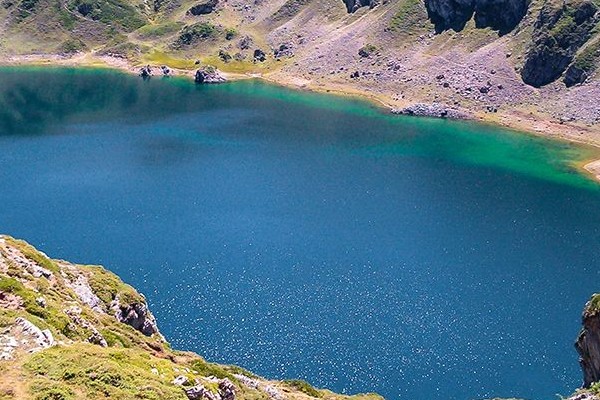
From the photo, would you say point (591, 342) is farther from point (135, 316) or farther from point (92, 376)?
point (92, 376)

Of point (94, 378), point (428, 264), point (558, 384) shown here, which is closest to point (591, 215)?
point (428, 264)

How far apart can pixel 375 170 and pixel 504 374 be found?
319 feet

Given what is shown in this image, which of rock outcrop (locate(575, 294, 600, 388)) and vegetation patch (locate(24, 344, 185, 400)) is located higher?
vegetation patch (locate(24, 344, 185, 400))

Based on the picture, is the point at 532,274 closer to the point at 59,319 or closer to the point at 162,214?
the point at 162,214

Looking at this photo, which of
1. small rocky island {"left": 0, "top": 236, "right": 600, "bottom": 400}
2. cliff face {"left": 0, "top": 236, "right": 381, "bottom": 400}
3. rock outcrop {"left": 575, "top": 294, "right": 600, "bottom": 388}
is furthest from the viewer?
rock outcrop {"left": 575, "top": 294, "right": 600, "bottom": 388}

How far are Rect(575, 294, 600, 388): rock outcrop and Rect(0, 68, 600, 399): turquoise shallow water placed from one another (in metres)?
28.2

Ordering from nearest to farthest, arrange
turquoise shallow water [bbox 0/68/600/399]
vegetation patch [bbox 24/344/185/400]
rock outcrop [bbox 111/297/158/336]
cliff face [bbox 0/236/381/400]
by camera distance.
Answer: vegetation patch [bbox 24/344/185/400]
cliff face [bbox 0/236/381/400]
rock outcrop [bbox 111/297/158/336]
turquoise shallow water [bbox 0/68/600/399]

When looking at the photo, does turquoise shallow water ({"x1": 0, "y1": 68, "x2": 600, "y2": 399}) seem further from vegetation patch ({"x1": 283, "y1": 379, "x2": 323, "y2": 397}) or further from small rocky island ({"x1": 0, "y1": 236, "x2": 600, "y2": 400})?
small rocky island ({"x1": 0, "y1": 236, "x2": 600, "y2": 400})

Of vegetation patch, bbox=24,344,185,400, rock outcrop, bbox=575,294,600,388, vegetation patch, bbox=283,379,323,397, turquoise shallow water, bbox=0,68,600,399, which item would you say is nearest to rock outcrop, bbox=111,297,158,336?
vegetation patch, bbox=283,379,323,397

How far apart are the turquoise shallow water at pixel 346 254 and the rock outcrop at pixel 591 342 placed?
2817 cm

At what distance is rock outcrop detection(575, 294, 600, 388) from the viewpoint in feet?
206

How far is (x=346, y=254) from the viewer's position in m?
133

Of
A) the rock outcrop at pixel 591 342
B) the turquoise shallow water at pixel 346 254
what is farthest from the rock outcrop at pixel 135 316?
the rock outcrop at pixel 591 342

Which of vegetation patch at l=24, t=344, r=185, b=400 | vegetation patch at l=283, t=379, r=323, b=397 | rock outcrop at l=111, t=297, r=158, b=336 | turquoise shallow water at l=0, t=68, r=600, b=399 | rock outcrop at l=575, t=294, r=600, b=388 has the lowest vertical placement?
turquoise shallow water at l=0, t=68, r=600, b=399
